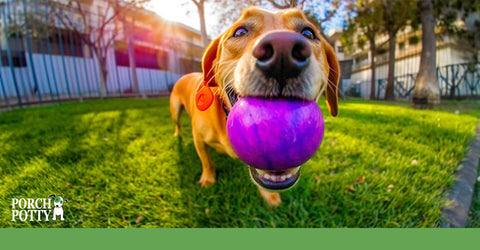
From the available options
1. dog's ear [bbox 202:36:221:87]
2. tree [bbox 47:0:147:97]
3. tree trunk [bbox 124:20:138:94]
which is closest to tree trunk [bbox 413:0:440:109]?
dog's ear [bbox 202:36:221:87]

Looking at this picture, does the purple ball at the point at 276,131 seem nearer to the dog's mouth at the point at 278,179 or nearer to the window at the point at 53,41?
the dog's mouth at the point at 278,179

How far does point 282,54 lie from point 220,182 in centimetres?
157

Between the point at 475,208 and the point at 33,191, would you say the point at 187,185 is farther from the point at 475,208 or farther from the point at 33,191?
the point at 475,208

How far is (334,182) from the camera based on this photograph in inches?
87.0

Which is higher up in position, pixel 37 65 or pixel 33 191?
pixel 37 65

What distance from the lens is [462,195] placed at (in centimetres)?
201

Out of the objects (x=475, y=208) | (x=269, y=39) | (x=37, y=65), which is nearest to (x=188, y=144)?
(x=269, y=39)

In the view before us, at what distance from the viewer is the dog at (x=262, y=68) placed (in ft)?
3.67

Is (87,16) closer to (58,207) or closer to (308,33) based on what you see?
(58,207)

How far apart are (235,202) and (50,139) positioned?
126 inches

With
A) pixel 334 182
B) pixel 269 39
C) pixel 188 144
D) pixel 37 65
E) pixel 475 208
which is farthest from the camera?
pixel 37 65

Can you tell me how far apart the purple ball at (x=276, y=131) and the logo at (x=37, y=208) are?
5.29 feet

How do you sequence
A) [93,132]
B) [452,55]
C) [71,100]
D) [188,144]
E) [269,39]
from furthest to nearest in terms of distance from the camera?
1. [452,55]
2. [71,100]
3. [93,132]
4. [188,144]
5. [269,39]

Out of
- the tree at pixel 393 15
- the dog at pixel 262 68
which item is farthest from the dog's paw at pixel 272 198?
the tree at pixel 393 15
